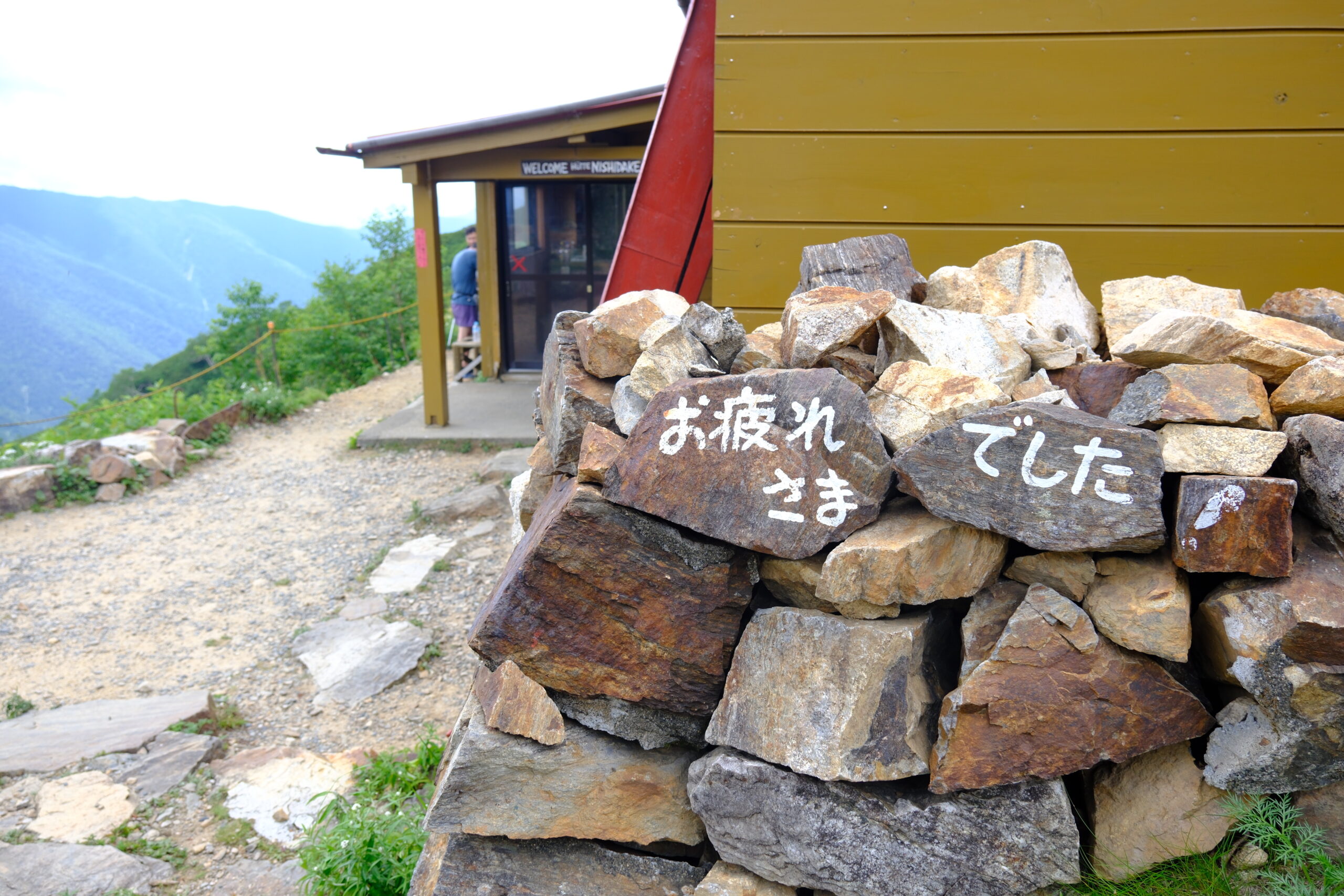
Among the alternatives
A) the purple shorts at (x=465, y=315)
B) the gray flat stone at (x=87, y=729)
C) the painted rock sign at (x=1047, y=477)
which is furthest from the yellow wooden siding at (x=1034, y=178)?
the purple shorts at (x=465, y=315)

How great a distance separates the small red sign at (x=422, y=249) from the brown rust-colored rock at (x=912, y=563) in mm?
7787

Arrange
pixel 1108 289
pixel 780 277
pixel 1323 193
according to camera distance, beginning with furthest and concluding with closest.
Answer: pixel 780 277 → pixel 1323 193 → pixel 1108 289

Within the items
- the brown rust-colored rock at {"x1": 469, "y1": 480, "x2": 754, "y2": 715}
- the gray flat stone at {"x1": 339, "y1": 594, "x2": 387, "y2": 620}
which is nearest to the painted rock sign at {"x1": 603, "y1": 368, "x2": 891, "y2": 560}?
the brown rust-colored rock at {"x1": 469, "y1": 480, "x2": 754, "y2": 715}

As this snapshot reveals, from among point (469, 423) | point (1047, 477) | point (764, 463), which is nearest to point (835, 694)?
point (764, 463)

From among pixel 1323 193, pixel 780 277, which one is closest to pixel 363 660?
pixel 780 277

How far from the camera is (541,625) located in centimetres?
217

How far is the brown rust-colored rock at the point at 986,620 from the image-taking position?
6.40 ft

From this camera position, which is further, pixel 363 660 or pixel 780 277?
pixel 363 660

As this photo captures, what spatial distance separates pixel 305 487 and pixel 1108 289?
7.30m

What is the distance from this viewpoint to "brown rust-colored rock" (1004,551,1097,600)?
1911mm

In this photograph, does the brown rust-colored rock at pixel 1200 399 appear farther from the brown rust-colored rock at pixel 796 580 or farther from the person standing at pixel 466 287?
the person standing at pixel 466 287

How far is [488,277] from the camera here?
1167 centimetres

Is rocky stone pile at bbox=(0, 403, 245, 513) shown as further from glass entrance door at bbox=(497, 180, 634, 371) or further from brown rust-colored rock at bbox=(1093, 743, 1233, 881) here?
brown rust-colored rock at bbox=(1093, 743, 1233, 881)

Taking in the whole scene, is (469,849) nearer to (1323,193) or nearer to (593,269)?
(1323,193)
